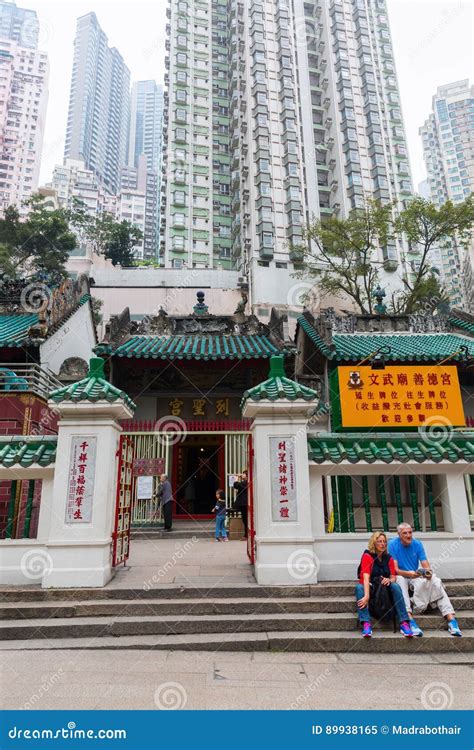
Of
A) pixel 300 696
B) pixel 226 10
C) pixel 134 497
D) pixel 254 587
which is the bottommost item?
pixel 300 696

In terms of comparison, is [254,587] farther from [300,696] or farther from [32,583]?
[32,583]

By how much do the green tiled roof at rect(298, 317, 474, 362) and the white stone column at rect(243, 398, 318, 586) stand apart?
7784 mm

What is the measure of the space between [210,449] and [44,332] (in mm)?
6740

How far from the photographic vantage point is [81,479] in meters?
6.25

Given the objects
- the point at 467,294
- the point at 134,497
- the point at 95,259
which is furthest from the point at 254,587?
the point at 467,294

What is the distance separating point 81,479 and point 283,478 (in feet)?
9.05

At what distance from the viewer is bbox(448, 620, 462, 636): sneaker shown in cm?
490

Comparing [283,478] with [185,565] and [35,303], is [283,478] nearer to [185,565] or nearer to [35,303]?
[185,565]

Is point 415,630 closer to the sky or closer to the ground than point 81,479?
closer to the ground

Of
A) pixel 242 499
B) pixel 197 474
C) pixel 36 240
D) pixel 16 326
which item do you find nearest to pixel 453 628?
pixel 242 499

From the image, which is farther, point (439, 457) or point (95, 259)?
point (95, 259)

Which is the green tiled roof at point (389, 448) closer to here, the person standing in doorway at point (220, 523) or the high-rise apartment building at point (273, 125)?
the person standing in doorway at point (220, 523)

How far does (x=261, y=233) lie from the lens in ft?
125

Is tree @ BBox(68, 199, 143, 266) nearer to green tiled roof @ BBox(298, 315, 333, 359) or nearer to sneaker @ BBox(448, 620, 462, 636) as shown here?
green tiled roof @ BBox(298, 315, 333, 359)
